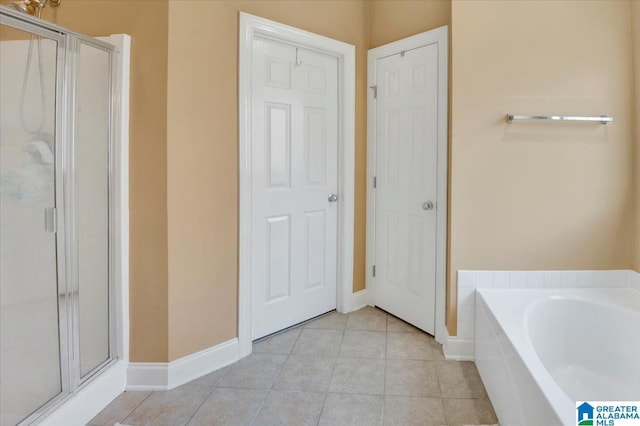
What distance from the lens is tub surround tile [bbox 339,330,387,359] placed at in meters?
2.57

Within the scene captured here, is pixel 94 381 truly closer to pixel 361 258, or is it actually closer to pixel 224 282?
pixel 224 282

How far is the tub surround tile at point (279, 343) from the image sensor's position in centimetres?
262

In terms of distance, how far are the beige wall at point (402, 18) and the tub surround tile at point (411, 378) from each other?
2.06 metres

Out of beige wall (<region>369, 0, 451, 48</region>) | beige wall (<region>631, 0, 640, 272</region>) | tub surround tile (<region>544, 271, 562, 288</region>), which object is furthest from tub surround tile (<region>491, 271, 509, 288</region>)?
beige wall (<region>369, 0, 451, 48</region>)

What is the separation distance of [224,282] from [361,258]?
1.26 meters

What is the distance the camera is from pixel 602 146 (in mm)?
2383

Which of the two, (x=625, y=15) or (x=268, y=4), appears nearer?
(x=625, y=15)

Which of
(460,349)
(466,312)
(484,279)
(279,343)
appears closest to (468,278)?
(484,279)

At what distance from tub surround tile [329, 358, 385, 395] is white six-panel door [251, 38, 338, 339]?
638 millimetres

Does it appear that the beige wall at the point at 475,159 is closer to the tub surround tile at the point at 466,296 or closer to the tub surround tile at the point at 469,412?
the tub surround tile at the point at 466,296

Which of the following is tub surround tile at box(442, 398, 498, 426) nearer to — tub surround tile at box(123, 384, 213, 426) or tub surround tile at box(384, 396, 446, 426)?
tub surround tile at box(384, 396, 446, 426)

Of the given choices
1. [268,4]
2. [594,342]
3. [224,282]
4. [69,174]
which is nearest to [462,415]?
[594,342]
